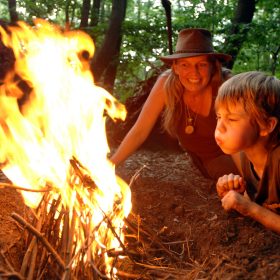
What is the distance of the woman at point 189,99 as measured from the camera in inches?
142

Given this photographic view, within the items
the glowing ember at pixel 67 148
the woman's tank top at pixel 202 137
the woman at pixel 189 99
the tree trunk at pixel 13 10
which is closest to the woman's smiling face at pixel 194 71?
the woman at pixel 189 99

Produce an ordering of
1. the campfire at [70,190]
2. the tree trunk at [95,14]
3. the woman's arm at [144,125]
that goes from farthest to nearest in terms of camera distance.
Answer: the tree trunk at [95,14] → the woman's arm at [144,125] → the campfire at [70,190]

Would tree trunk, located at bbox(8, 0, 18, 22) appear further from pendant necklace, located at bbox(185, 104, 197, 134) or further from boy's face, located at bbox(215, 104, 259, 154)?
boy's face, located at bbox(215, 104, 259, 154)

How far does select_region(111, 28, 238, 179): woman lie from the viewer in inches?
142

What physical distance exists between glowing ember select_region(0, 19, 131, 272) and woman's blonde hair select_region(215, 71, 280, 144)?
959mm

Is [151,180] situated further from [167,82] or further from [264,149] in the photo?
[264,149]

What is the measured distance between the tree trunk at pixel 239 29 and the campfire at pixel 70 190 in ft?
12.7

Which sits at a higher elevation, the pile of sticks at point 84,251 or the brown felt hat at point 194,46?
the brown felt hat at point 194,46

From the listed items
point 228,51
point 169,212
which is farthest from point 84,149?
point 228,51

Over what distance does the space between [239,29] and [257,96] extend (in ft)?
15.1

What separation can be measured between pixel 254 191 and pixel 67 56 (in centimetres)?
203

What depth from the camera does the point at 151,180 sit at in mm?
4516

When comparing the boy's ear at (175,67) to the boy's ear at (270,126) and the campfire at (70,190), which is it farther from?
the boy's ear at (270,126)

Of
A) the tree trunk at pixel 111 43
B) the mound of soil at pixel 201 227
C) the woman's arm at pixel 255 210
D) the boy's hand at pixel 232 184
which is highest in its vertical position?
the tree trunk at pixel 111 43
